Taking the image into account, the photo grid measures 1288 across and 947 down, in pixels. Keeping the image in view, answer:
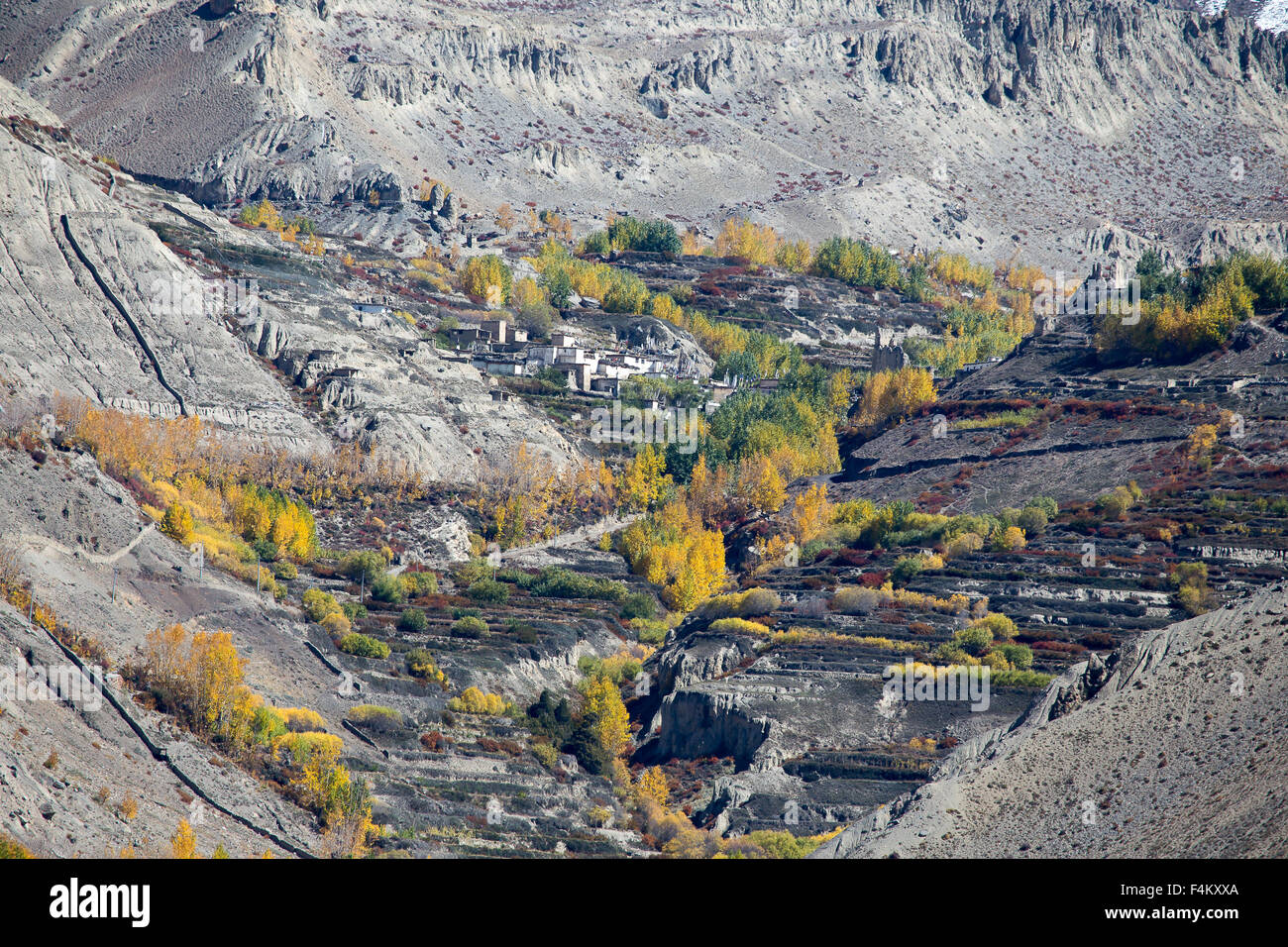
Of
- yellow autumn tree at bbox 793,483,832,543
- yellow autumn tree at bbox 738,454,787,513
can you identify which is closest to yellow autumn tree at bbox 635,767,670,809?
yellow autumn tree at bbox 793,483,832,543

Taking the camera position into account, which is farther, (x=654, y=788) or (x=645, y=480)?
(x=645, y=480)

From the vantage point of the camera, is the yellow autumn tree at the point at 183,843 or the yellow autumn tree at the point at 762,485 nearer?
the yellow autumn tree at the point at 183,843

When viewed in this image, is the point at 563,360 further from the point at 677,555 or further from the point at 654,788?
the point at 654,788

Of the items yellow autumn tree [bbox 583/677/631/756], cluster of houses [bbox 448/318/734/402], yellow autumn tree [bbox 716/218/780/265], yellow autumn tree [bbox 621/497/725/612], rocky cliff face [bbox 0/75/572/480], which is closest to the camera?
yellow autumn tree [bbox 583/677/631/756]

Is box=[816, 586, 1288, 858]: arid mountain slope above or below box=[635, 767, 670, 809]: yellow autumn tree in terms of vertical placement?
above

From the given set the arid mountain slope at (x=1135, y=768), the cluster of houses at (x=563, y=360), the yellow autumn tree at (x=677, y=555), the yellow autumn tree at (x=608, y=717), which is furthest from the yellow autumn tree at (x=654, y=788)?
the cluster of houses at (x=563, y=360)

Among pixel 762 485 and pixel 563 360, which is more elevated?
pixel 563 360

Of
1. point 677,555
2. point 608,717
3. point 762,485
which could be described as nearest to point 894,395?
point 762,485

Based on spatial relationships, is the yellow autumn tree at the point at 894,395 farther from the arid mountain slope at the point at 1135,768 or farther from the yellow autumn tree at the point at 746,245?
the arid mountain slope at the point at 1135,768

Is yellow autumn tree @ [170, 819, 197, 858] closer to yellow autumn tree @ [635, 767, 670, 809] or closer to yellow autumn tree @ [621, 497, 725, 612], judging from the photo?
yellow autumn tree @ [635, 767, 670, 809]

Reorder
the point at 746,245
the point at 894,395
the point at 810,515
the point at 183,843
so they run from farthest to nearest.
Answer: the point at 746,245
the point at 894,395
the point at 810,515
the point at 183,843

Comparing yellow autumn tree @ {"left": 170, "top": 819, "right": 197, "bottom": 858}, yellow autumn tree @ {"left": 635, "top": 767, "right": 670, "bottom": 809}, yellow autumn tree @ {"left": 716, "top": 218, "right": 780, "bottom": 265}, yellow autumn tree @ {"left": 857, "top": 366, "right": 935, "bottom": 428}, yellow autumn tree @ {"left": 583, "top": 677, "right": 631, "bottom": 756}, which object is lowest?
yellow autumn tree @ {"left": 635, "top": 767, "right": 670, "bottom": 809}

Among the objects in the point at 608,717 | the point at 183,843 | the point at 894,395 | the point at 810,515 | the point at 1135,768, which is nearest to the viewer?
the point at 183,843
